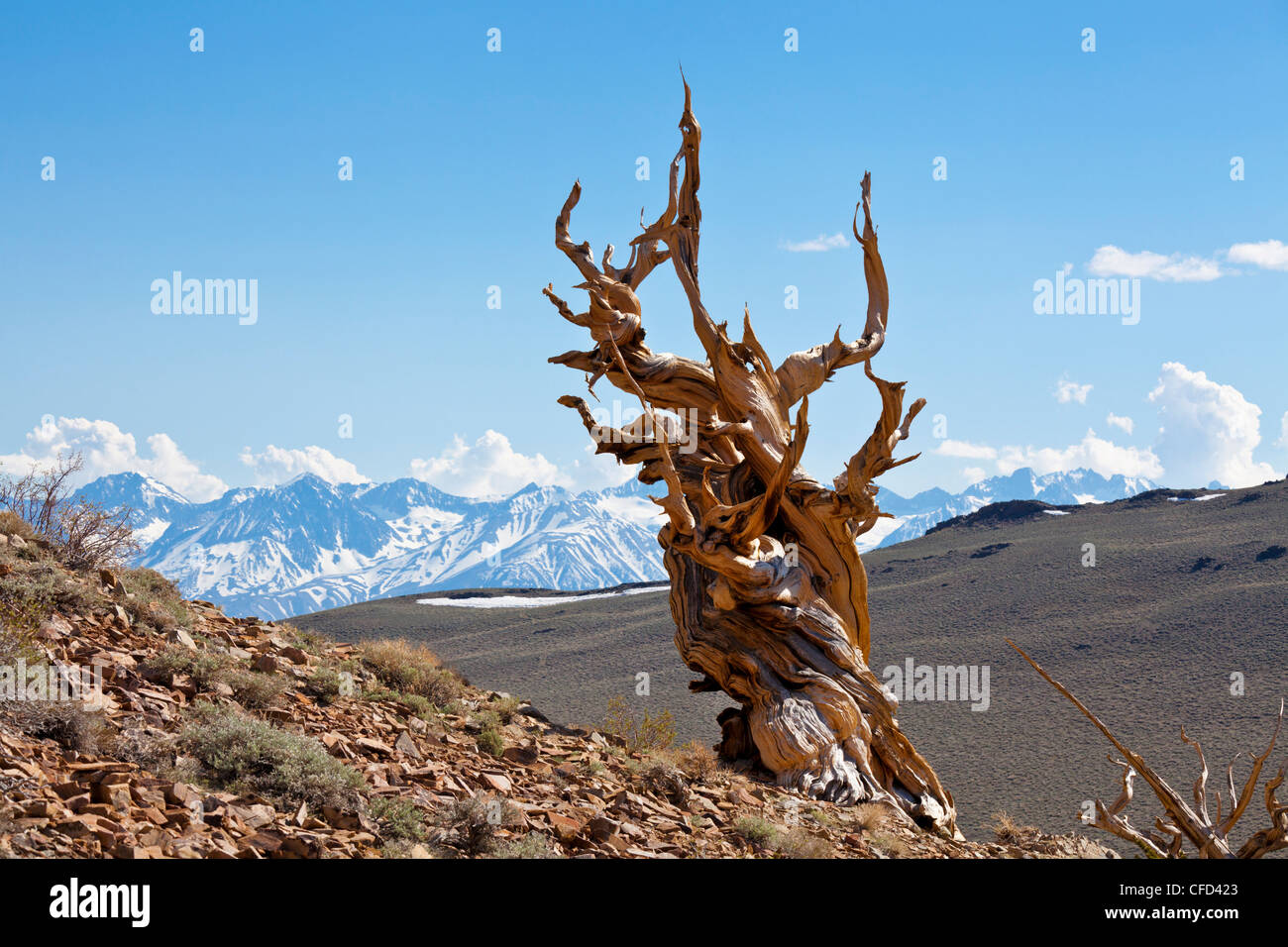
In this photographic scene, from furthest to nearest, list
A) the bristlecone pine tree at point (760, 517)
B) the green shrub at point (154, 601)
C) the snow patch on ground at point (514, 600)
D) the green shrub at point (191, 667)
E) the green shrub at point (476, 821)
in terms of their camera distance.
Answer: the snow patch on ground at point (514, 600) → the bristlecone pine tree at point (760, 517) → the green shrub at point (154, 601) → the green shrub at point (191, 667) → the green shrub at point (476, 821)

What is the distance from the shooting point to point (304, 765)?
20.9 feet

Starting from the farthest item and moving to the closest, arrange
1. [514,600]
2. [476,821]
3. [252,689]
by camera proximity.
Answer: [514,600]
[252,689]
[476,821]

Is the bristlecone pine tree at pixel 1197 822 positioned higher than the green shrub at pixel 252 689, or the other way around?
the green shrub at pixel 252 689

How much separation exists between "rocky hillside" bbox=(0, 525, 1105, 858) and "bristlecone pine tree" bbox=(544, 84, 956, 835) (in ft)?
3.14

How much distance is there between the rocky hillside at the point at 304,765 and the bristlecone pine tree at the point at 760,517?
96 centimetres

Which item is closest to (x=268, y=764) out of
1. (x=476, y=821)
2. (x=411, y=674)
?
(x=476, y=821)

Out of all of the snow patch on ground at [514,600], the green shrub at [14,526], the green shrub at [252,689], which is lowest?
the snow patch on ground at [514,600]

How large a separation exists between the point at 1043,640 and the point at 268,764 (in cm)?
2994

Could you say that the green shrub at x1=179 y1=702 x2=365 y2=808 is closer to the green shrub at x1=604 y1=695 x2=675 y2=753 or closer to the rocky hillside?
the rocky hillside

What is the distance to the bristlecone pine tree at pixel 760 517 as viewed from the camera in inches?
419

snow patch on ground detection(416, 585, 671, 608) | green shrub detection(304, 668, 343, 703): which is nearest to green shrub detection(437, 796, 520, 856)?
green shrub detection(304, 668, 343, 703)

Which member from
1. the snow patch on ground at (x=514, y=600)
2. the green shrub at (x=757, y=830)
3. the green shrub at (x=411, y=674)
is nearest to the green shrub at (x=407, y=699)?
the green shrub at (x=411, y=674)

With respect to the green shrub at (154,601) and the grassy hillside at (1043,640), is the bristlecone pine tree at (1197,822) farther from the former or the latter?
the grassy hillside at (1043,640)

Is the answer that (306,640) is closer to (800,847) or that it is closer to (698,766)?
(698,766)
